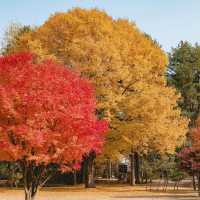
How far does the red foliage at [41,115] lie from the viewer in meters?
22.8

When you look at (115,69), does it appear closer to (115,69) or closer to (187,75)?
(115,69)

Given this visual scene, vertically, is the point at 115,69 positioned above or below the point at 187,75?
below

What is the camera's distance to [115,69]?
143ft

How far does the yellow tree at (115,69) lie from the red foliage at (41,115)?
18401 mm

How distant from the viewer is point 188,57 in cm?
6831

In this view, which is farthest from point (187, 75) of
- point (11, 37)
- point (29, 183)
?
point (29, 183)

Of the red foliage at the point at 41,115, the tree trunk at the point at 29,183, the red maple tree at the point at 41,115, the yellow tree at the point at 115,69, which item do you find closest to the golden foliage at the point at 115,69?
the yellow tree at the point at 115,69

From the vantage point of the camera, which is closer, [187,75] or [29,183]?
[29,183]

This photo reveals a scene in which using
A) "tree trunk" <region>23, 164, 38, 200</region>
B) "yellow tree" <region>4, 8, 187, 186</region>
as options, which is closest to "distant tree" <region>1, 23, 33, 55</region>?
"yellow tree" <region>4, 8, 187, 186</region>

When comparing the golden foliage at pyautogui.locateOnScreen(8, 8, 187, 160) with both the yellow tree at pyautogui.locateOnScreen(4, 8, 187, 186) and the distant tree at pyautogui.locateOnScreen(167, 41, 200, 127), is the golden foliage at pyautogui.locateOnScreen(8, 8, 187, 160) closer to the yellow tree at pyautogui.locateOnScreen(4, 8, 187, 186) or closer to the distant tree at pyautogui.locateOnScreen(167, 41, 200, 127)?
the yellow tree at pyautogui.locateOnScreen(4, 8, 187, 186)

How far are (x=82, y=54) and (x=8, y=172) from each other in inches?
580

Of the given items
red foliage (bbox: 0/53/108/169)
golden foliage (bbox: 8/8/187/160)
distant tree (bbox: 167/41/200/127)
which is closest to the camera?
red foliage (bbox: 0/53/108/169)

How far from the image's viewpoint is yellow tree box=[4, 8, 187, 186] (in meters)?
43.2

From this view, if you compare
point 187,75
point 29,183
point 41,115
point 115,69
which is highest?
point 187,75
